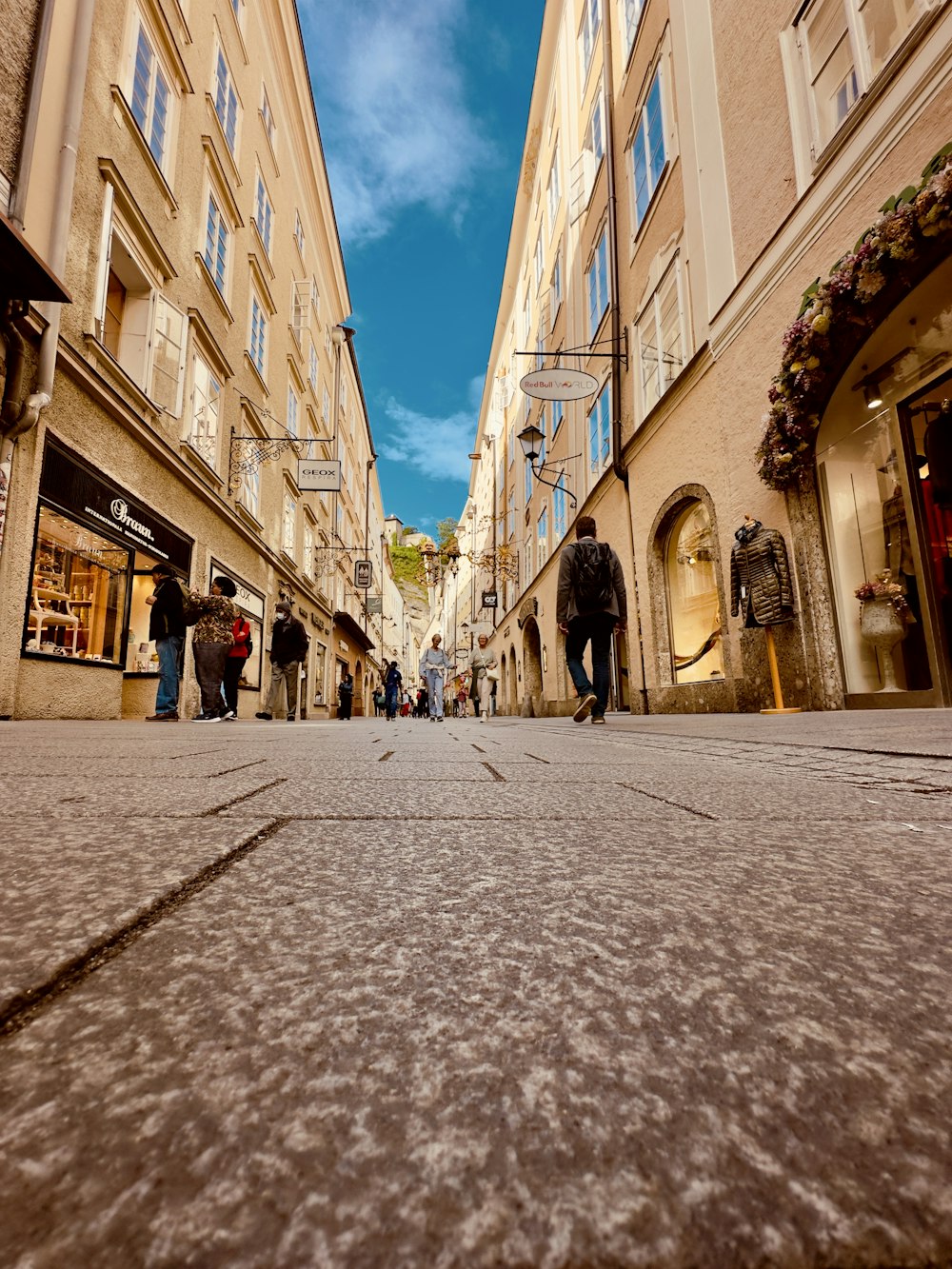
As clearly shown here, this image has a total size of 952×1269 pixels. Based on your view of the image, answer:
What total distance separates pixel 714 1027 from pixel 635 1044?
0.06 m

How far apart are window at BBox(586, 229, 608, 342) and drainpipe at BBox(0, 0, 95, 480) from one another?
7.97 m

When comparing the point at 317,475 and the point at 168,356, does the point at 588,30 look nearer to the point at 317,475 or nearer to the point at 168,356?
the point at 317,475

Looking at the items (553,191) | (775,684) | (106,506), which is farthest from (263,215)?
(775,684)

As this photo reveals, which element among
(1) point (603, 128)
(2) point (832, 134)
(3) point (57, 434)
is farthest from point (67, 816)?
(1) point (603, 128)

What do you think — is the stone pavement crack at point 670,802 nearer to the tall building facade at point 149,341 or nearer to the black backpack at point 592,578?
the black backpack at point 592,578

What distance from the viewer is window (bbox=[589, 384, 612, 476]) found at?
11.9 meters

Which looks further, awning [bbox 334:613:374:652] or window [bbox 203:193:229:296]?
awning [bbox 334:613:374:652]

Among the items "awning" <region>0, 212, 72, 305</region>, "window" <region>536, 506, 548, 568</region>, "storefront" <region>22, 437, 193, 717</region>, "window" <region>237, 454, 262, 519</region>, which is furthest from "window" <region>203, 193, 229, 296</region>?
"window" <region>536, 506, 548, 568</region>

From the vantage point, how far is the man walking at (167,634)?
294 inches

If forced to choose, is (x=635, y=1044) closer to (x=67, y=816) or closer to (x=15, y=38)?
(x=67, y=816)

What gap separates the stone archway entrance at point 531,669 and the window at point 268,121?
497 inches

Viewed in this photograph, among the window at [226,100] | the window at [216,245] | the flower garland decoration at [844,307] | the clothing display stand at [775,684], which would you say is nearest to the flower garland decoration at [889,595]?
the clothing display stand at [775,684]

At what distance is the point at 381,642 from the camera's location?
1719 inches

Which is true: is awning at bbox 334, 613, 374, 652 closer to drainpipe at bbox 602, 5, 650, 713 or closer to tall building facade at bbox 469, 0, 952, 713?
tall building facade at bbox 469, 0, 952, 713
